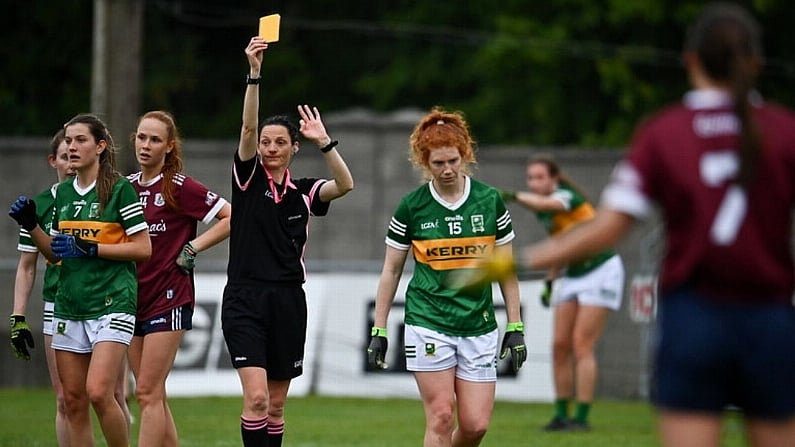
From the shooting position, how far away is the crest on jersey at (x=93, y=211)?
7906mm

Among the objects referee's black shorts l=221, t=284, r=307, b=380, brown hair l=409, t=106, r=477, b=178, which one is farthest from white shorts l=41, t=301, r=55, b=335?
brown hair l=409, t=106, r=477, b=178

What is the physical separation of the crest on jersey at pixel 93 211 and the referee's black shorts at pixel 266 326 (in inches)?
33.8

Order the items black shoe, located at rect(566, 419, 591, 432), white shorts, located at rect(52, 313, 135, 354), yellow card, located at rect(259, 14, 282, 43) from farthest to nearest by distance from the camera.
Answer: black shoe, located at rect(566, 419, 591, 432), white shorts, located at rect(52, 313, 135, 354), yellow card, located at rect(259, 14, 282, 43)

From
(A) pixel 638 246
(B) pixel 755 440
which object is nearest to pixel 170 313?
(B) pixel 755 440

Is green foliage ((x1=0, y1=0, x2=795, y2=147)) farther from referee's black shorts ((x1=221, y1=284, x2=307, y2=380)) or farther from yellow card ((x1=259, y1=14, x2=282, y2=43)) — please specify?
yellow card ((x1=259, y1=14, x2=282, y2=43))

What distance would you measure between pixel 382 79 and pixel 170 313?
19458 mm

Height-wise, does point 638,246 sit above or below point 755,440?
above

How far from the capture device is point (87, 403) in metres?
7.86

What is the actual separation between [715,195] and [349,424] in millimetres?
8601

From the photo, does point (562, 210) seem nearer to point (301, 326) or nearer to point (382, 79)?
point (301, 326)

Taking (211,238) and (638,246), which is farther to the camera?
(638,246)

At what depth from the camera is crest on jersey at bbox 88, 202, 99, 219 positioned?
7906 mm

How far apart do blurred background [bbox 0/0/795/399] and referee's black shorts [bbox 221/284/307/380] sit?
10.7 m

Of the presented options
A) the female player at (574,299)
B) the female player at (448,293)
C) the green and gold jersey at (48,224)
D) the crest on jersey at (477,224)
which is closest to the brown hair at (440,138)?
the female player at (448,293)
